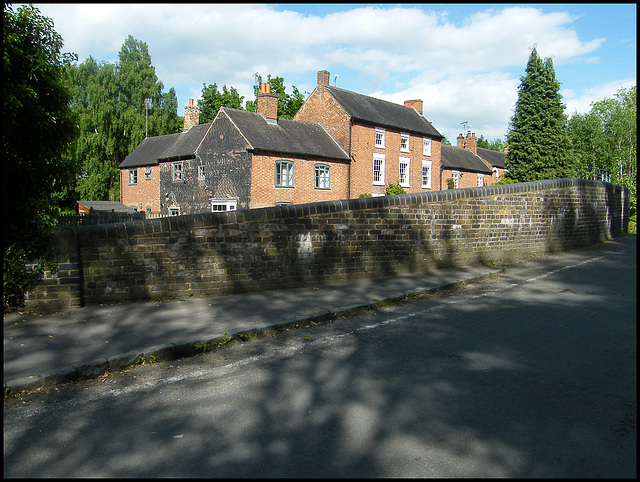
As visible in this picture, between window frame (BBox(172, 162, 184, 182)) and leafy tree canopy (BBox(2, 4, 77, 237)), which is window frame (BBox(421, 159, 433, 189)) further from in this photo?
leafy tree canopy (BBox(2, 4, 77, 237))

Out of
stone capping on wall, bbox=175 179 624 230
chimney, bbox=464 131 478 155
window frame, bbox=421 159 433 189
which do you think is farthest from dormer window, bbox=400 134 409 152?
stone capping on wall, bbox=175 179 624 230

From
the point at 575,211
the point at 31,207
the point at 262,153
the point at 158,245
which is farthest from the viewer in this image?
the point at 262,153

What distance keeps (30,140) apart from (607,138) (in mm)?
57494

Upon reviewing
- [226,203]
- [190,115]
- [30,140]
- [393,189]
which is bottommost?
[226,203]

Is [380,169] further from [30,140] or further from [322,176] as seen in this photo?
[30,140]

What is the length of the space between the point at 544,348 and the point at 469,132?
56275mm

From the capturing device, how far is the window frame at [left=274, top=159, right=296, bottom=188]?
3169 cm

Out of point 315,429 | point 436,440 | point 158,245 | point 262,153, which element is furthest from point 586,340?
point 262,153

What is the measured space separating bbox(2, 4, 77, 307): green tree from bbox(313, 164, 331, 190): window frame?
84.6 ft

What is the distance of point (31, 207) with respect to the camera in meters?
7.54

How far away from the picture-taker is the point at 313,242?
1048cm

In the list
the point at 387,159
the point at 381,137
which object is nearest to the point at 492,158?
the point at 387,159

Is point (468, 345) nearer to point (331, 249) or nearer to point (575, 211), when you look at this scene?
point (331, 249)

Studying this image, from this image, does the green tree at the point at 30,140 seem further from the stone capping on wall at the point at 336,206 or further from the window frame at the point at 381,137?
the window frame at the point at 381,137
